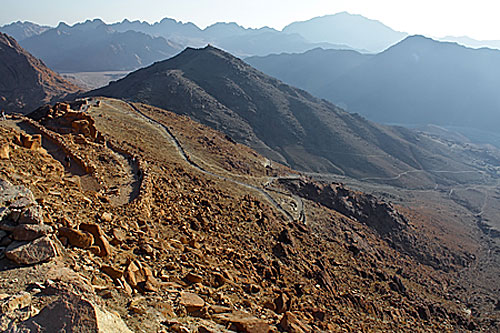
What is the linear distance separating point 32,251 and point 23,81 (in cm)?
11060

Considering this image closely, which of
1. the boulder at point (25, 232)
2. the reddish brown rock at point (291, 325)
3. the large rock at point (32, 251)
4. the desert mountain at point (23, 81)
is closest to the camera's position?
the large rock at point (32, 251)

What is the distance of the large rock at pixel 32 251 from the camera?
6555 mm

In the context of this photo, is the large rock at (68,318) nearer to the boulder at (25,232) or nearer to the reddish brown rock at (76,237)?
the boulder at (25,232)

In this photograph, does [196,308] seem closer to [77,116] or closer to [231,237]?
[231,237]

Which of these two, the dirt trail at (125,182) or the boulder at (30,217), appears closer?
the boulder at (30,217)

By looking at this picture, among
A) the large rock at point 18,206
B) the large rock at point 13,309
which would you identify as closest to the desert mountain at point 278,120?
the large rock at point 18,206

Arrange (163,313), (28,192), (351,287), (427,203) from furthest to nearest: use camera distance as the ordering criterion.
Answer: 1. (427,203)
2. (351,287)
3. (28,192)
4. (163,313)

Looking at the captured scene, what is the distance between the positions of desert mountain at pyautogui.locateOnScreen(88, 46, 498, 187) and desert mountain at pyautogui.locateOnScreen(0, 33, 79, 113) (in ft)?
66.6

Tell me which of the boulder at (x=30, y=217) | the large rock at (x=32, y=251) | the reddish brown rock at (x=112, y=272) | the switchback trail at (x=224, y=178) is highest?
the boulder at (x=30, y=217)

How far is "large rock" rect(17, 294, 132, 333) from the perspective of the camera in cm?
492

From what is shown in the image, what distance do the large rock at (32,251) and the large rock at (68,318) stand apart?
181 centimetres

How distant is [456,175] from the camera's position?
9619 centimetres

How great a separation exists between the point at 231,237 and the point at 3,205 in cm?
1011

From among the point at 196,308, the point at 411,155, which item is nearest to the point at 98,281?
the point at 196,308
